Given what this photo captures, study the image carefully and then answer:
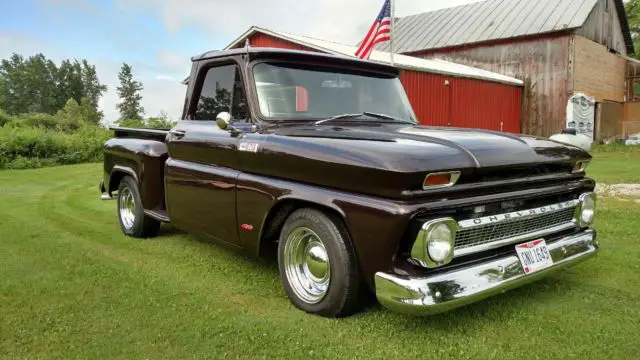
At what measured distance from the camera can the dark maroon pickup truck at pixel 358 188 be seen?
2.71m

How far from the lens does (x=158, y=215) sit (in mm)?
4922

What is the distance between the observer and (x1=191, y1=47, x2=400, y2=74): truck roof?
153 inches

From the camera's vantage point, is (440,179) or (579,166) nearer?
(440,179)

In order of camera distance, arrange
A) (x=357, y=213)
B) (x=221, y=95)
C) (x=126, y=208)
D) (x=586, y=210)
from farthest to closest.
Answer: (x=126, y=208), (x=221, y=95), (x=586, y=210), (x=357, y=213)

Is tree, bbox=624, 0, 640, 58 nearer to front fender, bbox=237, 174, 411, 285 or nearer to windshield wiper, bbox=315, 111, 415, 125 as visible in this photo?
windshield wiper, bbox=315, 111, 415, 125

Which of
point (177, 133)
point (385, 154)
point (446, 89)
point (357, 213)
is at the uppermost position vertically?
point (446, 89)

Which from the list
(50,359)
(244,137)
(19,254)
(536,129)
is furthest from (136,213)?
(536,129)

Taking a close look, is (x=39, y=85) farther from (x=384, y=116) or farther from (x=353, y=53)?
(x=384, y=116)

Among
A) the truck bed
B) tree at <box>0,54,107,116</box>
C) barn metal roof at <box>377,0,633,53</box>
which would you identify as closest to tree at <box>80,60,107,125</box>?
tree at <box>0,54,107,116</box>

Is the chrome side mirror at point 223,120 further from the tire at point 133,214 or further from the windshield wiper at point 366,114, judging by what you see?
the tire at point 133,214

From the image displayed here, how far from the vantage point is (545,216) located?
3309 millimetres

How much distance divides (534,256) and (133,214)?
13.6 ft

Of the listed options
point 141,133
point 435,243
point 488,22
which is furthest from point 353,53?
point 435,243

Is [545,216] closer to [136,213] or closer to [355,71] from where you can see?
[355,71]
